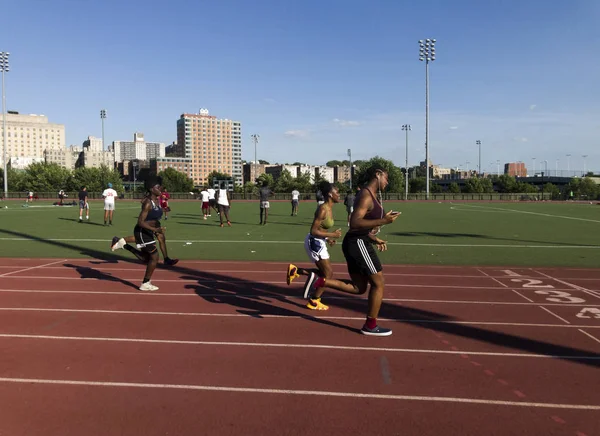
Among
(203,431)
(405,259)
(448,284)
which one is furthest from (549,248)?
(203,431)

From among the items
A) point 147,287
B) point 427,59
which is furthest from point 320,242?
point 427,59

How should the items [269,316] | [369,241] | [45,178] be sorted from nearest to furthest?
[369,241] < [269,316] < [45,178]

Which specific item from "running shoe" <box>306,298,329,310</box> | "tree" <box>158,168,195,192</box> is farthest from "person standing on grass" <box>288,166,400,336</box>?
"tree" <box>158,168,195,192</box>

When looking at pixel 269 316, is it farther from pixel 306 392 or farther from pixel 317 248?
pixel 306 392

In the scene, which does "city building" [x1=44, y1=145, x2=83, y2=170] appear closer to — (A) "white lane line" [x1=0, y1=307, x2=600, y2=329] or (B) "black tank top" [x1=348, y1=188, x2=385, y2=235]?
(A) "white lane line" [x1=0, y1=307, x2=600, y2=329]

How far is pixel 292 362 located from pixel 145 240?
162 inches

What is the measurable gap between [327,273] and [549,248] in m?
10.0

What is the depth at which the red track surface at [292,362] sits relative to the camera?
142 inches

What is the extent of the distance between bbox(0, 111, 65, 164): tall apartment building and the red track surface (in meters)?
203

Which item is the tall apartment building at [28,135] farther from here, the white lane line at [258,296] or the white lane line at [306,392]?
the white lane line at [306,392]

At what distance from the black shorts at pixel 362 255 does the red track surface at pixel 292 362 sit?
853 millimetres

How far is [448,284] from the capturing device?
8633 millimetres

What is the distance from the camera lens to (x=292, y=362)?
4773 mm

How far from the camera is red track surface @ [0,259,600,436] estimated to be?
11.8ft
